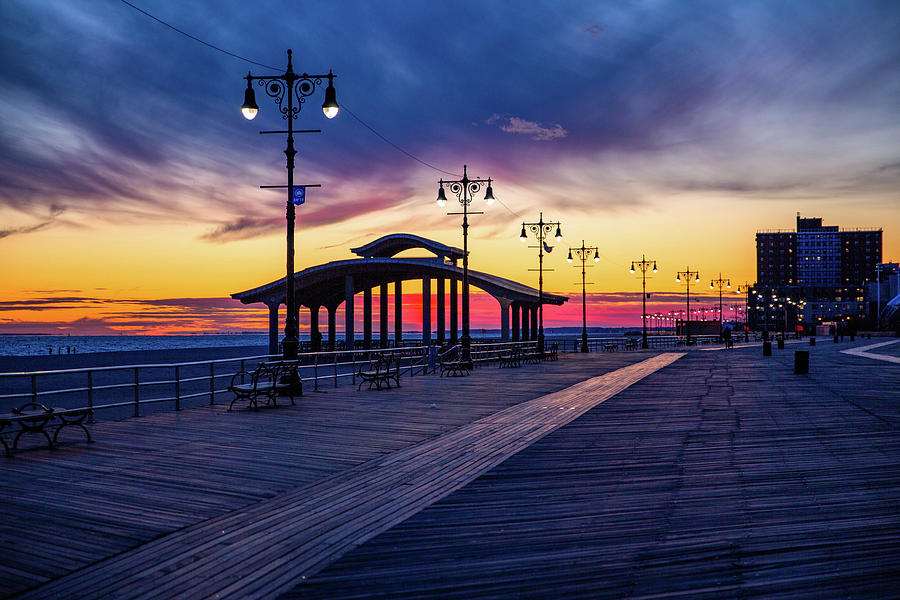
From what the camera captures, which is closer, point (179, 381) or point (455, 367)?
point (179, 381)

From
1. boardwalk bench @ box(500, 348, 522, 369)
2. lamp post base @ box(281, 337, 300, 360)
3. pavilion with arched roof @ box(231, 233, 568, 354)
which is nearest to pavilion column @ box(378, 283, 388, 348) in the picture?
pavilion with arched roof @ box(231, 233, 568, 354)

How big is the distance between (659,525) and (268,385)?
1020cm

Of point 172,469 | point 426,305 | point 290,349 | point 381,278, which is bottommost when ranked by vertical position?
point 172,469

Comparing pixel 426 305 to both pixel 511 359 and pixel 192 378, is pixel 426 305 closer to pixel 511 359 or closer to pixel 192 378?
pixel 511 359

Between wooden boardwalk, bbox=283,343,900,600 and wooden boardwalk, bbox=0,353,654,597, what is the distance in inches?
74.5

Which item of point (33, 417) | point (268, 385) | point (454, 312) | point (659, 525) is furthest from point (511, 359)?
point (659, 525)

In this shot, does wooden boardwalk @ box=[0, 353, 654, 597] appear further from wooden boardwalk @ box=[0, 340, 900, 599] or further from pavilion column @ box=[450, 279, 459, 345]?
pavilion column @ box=[450, 279, 459, 345]

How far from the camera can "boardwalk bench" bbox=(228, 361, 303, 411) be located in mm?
13070

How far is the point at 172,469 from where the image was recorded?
728 centimetres

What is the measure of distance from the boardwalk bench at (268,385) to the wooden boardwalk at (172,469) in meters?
0.54

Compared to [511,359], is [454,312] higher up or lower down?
higher up

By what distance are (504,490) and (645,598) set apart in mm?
Result: 2615

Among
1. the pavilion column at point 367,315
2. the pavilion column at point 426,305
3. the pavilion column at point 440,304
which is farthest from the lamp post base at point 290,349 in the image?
the pavilion column at point 367,315

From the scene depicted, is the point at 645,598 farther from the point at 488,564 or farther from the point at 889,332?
the point at 889,332
